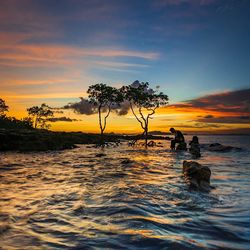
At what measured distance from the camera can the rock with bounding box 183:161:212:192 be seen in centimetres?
1127

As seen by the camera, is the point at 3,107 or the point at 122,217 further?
the point at 3,107

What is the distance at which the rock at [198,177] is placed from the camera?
37.0 feet

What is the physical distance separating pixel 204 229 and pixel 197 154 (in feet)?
83.0

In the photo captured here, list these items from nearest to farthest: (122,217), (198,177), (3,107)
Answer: (122,217) → (198,177) → (3,107)

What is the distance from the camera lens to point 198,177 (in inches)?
487

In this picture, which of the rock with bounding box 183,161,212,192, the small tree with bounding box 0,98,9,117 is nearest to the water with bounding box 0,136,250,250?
the rock with bounding box 183,161,212,192

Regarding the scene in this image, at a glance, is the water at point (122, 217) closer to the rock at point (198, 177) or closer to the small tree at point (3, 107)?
the rock at point (198, 177)

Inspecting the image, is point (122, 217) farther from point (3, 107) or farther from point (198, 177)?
point (3, 107)

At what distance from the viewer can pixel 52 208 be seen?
25.1 feet

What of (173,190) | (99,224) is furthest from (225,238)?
(173,190)

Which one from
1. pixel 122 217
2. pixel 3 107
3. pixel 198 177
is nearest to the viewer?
pixel 122 217

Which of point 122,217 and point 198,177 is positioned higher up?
point 198,177

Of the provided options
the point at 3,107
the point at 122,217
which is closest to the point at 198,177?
the point at 122,217

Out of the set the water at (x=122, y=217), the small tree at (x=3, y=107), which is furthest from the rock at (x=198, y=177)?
the small tree at (x=3, y=107)
